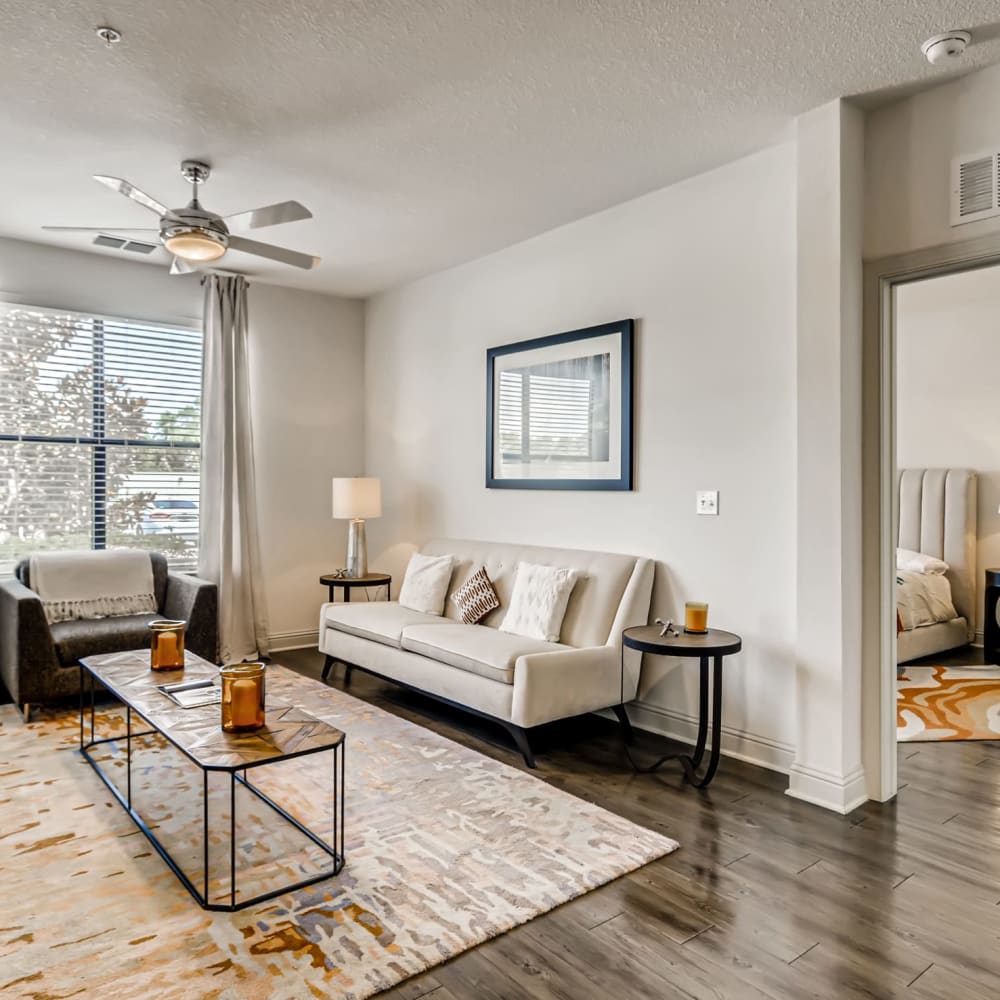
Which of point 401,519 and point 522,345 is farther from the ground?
point 522,345

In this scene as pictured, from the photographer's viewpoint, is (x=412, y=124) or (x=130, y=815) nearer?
(x=130, y=815)

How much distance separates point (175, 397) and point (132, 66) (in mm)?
2982

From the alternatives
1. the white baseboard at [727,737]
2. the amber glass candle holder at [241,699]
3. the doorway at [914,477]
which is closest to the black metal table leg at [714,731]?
the white baseboard at [727,737]

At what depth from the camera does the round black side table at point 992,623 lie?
5.37 m

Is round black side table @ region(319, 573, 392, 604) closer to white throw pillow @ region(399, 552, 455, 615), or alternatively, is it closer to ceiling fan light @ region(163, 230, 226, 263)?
white throw pillow @ region(399, 552, 455, 615)

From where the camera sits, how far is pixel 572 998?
5.98 feet

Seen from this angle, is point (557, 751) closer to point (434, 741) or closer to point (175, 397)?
point (434, 741)

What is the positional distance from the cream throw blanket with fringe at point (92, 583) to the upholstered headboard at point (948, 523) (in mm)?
5743

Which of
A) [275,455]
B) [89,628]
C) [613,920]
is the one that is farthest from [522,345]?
[613,920]

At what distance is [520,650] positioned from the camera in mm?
3518

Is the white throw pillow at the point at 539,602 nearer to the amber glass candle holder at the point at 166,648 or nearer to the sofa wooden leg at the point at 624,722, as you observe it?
the sofa wooden leg at the point at 624,722

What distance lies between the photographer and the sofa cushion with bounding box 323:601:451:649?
4.25 metres

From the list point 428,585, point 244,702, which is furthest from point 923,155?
point 428,585

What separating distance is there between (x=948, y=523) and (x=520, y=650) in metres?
4.23
